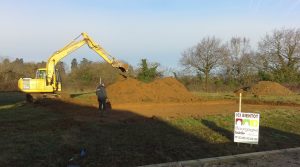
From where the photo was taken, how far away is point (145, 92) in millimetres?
35781

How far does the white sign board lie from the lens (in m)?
12.0

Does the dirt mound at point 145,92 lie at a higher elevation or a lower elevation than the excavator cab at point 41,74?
lower

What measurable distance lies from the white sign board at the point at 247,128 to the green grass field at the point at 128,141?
10.4 inches

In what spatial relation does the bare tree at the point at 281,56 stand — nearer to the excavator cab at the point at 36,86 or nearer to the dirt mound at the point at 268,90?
the dirt mound at the point at 268,90

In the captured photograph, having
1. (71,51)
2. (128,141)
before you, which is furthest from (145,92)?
(128,141)

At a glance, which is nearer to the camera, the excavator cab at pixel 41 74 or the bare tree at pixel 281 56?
the excavator cab at pixel 41 74

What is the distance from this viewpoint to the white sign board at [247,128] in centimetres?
1204

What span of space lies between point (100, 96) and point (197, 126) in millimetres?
5995

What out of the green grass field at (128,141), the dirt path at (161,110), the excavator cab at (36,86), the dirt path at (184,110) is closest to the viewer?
the green grass field at (128,141)

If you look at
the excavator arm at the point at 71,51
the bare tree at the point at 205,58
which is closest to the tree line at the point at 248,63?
the bare tree at the point at 205,58

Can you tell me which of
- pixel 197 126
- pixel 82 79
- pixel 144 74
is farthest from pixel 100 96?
pixel 82 79

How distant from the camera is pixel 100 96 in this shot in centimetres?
2066

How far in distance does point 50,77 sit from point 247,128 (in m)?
22.3

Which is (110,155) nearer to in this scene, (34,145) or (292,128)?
(34,145)
